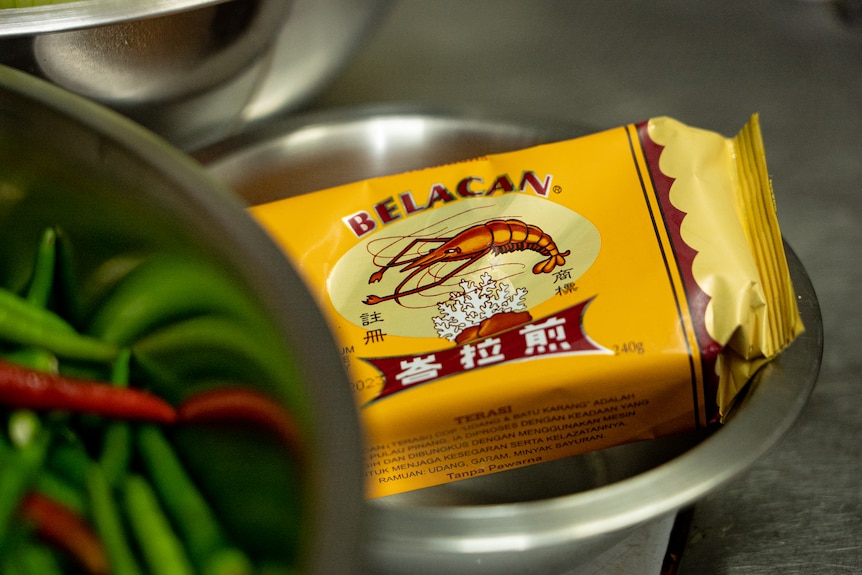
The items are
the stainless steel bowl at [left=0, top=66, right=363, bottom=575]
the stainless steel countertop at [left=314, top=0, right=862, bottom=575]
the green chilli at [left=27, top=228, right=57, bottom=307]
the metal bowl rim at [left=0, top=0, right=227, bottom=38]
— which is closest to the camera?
the stainless steel bowl at [left=0, top=66, right=363, bottom=575]

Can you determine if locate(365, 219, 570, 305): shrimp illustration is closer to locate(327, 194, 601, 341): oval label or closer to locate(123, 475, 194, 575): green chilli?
A: locate(327, 194, 601, 341): oval label

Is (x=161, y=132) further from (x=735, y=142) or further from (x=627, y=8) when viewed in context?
(x=627, y=8)

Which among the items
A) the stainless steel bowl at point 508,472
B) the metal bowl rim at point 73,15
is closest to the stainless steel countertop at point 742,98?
the stainless steel bowl at point 508,472

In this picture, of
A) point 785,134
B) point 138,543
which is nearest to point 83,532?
point 138,543

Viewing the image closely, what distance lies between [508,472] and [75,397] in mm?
255


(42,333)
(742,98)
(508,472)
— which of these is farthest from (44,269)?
(742,98)

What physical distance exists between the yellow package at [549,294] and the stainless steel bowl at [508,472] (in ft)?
0.09

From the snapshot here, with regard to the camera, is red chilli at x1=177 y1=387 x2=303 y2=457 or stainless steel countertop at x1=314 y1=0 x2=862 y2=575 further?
stainless steel countertop at x1=314 y1=0 x2=862 y2=575

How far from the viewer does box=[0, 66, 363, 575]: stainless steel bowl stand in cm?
17

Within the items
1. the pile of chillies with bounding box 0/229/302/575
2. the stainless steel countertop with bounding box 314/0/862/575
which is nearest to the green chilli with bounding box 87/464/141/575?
the pile of chillies with bounding box 0/229/302/575

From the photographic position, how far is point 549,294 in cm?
41

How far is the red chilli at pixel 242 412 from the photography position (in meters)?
0.18

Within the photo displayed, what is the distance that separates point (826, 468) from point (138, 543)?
1.42ft

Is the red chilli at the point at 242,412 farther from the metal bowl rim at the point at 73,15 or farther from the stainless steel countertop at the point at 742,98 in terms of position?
the stainless steel countertop at the point at 742,98
